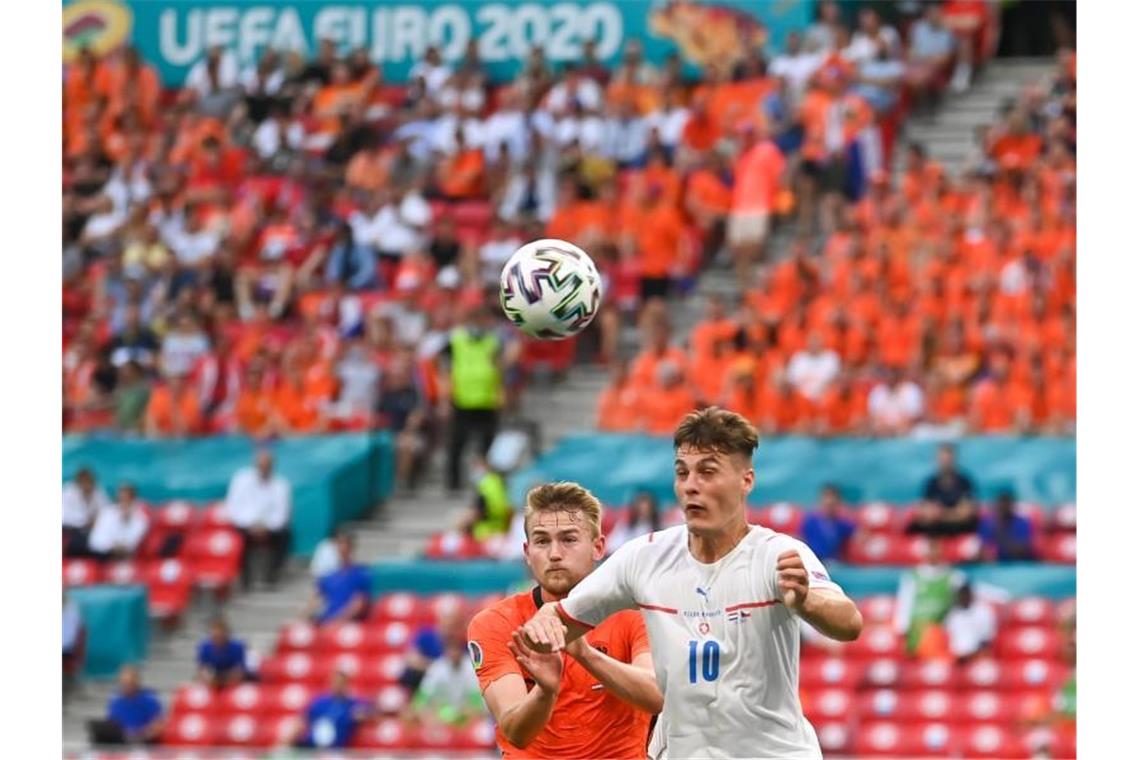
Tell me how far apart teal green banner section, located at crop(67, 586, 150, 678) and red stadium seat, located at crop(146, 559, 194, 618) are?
1.15ft

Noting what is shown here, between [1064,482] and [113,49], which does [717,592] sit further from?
[113,49]

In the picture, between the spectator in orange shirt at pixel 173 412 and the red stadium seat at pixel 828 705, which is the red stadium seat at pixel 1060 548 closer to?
the red stadium seat at pixel 828 705

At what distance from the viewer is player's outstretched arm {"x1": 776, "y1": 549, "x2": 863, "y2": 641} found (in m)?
6.41

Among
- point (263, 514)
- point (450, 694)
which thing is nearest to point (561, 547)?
point (450, 694)

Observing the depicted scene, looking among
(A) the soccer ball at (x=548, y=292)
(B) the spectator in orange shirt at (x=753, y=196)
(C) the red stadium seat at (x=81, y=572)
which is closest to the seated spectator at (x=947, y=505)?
(B) the spectator in orange shirt at (x=753, y=196)

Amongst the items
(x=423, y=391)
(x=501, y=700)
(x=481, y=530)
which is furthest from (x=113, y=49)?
(x=501, y=700)

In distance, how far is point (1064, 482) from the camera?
56.7ft

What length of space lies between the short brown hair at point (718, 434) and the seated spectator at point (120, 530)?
44.1ft

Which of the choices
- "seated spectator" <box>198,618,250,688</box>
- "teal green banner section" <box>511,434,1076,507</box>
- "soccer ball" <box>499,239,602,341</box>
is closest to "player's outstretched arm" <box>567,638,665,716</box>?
"soccer ball" <box>499,239,602,341</box>

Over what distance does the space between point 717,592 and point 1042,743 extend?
9044 mm

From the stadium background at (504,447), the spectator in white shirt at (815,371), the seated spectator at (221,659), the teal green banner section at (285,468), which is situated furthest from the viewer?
the teal green banner section at (285,468)

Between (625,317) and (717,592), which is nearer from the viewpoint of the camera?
(717,592)

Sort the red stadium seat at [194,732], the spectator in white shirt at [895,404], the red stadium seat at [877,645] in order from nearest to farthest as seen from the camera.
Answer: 1. the red stadium seat at [877,645]
2. the red stadium seat at [194,732]
3. the spectator in white shirt at [895,404]

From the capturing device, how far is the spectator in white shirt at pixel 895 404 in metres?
18.0
